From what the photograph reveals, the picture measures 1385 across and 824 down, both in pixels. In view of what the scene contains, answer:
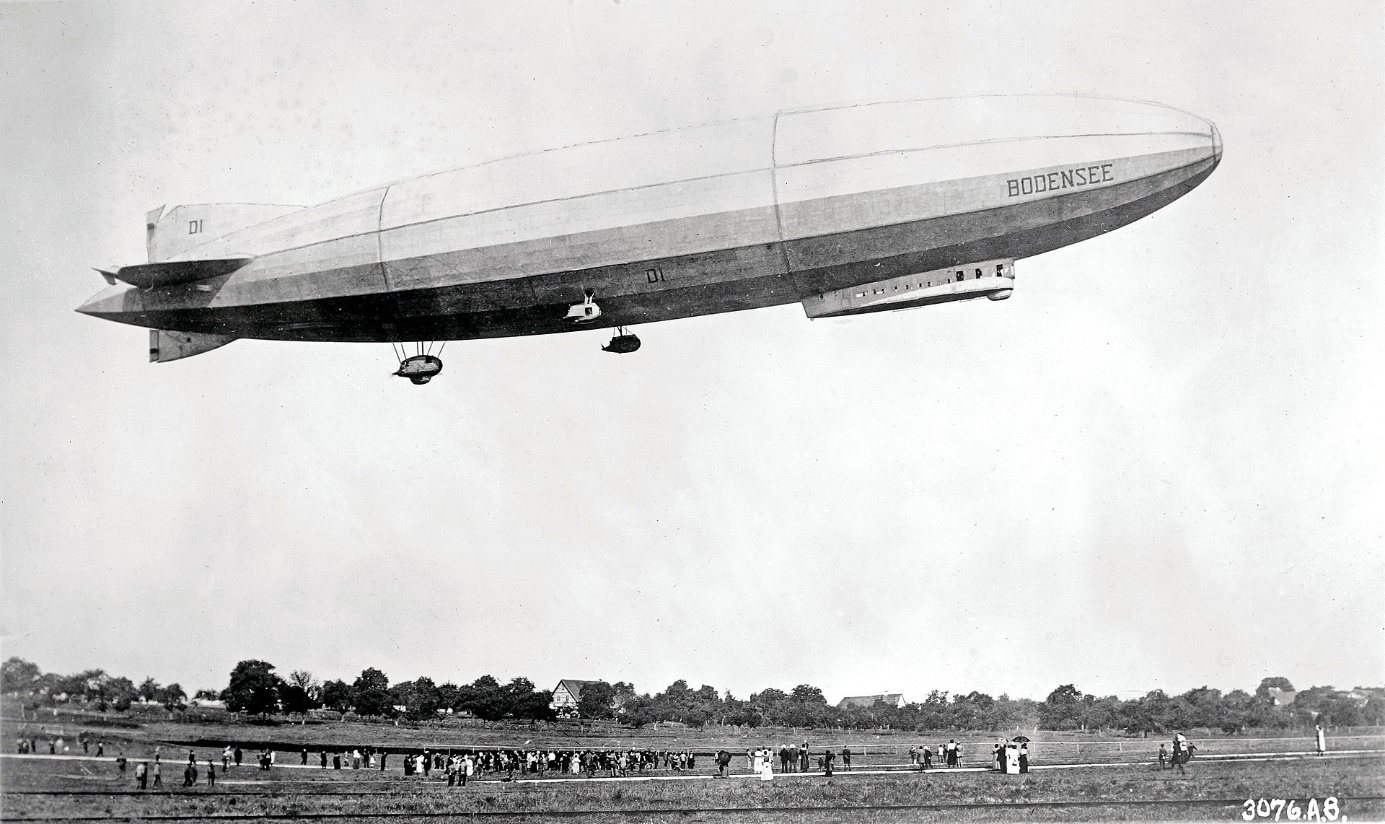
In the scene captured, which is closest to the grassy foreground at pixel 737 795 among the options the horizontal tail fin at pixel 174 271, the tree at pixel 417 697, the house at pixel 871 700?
the house at pixel 871 700

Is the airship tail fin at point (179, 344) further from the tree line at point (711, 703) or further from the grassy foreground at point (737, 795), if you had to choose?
the grassy foreground at point (737, 795)

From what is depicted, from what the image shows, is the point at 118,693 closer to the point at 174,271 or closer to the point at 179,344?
the point at 179,344

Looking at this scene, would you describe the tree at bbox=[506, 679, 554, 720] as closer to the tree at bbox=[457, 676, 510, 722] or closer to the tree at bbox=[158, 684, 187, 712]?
the tree at bbox=[457, 676, 510, 722]

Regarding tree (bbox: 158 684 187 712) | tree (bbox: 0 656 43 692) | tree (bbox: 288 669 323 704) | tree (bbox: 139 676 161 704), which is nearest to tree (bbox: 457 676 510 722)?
tree (bbox: 288 669 323 704)

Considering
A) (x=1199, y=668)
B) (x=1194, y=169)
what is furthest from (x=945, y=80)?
(x=1199, y=668)

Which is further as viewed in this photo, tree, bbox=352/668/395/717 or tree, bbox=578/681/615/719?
tree, bbox=578/681/615/719

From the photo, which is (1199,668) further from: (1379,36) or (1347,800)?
(1379,36)

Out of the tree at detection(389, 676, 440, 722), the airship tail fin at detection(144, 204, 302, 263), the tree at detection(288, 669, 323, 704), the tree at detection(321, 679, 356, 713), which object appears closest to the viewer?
the airship tail fin at detection(144, 204, 302, 263)
